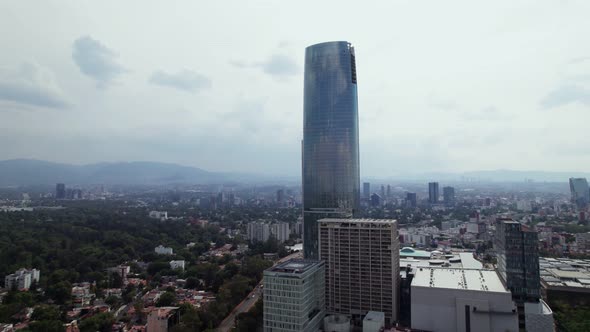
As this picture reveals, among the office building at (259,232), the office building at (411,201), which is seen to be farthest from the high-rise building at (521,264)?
the office building at (411,201)

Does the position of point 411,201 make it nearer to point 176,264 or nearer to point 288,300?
point 176,264

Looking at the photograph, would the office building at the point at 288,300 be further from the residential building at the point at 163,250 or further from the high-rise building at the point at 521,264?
the residential building at the point at 163,250

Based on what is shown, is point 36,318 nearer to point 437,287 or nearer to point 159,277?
point 159,277

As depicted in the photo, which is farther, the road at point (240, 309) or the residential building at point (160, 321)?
the road at point (240, 309)

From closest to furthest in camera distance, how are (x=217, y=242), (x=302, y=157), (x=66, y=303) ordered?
(x=66, y=303), (x=302, y=157), (x=217, y=242)

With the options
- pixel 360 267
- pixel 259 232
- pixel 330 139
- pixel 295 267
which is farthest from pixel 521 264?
pixel 259 232

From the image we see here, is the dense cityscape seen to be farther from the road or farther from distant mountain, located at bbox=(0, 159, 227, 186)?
distant mountain, located at bbox=(0, 159, 227, 186)

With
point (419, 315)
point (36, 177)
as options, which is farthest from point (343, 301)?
point (36, 177)
